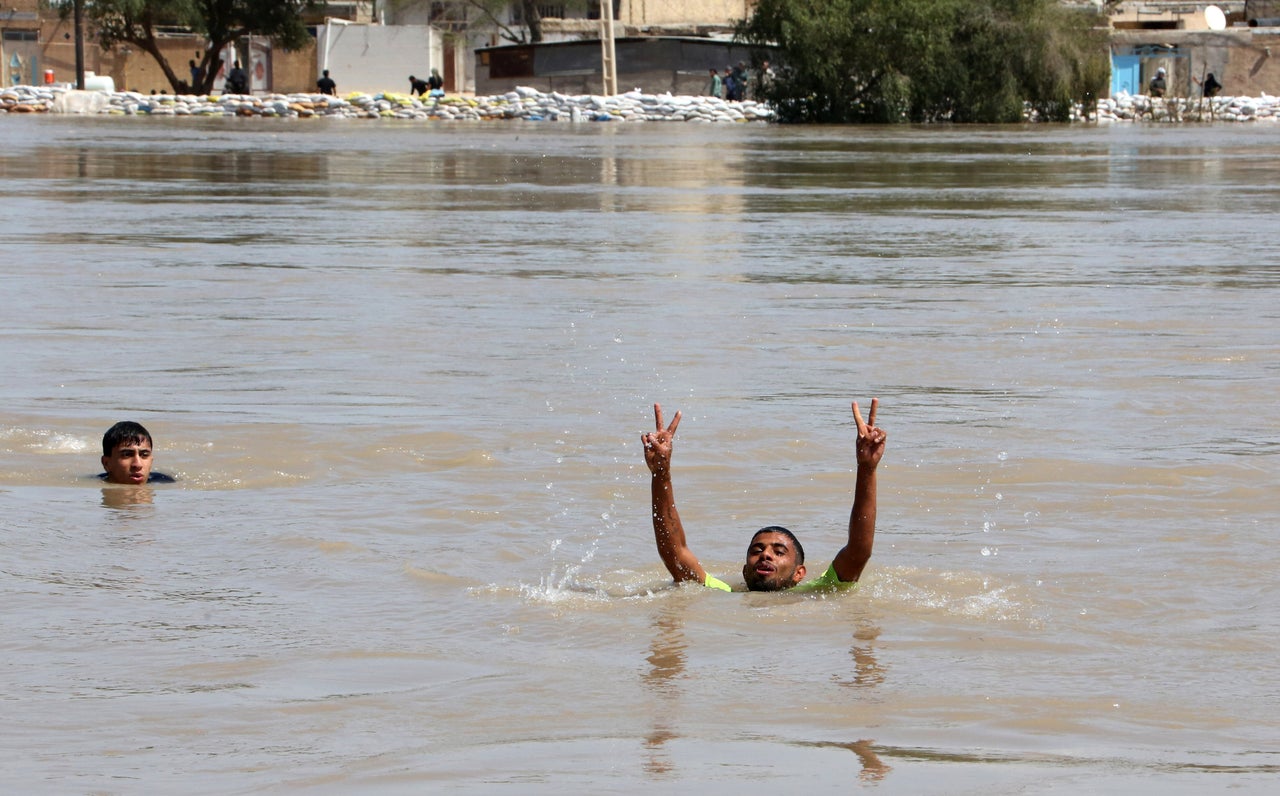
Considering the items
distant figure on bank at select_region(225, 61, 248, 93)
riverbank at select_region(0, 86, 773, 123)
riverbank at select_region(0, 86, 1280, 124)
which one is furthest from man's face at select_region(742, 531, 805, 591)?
distant figure on bank at select_region(225, 61, 248, 93)

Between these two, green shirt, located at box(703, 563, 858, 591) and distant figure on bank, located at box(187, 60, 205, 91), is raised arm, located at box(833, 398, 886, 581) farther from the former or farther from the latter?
distant figure on bank, located at box(187, 60, 205, 91)

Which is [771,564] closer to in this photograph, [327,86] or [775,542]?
[775,542]

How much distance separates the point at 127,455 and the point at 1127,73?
219 ft

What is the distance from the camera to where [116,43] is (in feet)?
249

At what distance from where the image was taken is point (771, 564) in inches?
253

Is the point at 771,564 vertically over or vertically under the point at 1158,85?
under

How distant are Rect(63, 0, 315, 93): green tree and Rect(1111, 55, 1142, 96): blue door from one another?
28.3m

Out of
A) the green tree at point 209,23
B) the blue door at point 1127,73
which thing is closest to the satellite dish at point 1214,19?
the blue door at point 1127,73

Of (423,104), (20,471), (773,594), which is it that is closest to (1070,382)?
(773,594)

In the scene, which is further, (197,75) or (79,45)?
(197,75)

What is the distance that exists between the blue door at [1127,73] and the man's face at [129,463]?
6591cm

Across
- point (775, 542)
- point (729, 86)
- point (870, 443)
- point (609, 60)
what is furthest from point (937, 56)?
point (870, 443)

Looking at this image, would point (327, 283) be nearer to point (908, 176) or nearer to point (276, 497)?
point (276, 497)

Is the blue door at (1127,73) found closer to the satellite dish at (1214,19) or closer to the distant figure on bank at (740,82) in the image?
the satellite dish at (1214,19)
